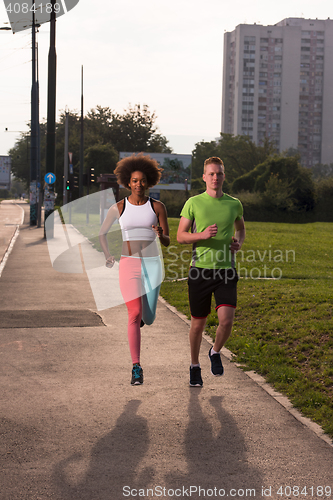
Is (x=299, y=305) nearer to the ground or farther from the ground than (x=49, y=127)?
nearer to the ground

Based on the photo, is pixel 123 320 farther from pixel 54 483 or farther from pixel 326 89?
pixel 326 89

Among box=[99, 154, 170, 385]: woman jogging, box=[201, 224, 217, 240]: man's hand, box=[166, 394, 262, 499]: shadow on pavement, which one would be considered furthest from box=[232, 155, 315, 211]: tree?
box=[166, 394, 262, 499]: shadow on pavement

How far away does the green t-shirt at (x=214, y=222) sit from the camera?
497 centimetres

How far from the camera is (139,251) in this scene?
5.11 meters

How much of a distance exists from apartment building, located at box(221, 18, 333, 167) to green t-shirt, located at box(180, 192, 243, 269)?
429ft

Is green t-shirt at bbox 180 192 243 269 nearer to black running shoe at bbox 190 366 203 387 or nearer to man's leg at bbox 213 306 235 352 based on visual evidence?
man's leg at bbox 213 306 235 352

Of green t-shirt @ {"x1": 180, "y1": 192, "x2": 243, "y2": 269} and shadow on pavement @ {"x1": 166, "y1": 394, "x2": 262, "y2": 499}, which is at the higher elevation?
green t-shirt @ {"x1": 180, "y1": 192, "x2": 243, "y2": 269}

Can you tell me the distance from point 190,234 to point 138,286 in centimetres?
65

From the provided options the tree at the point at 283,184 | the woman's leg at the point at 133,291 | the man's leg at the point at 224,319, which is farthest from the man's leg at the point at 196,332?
the tree at the point at 283,184

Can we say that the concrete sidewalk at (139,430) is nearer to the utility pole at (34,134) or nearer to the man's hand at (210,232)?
the man's hand at (210,232)

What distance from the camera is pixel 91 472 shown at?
11.9 ft

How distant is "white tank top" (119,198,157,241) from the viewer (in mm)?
5066

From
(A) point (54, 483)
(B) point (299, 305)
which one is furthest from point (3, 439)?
(B) point (299, 305)

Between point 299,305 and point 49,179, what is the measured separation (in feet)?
61.1
